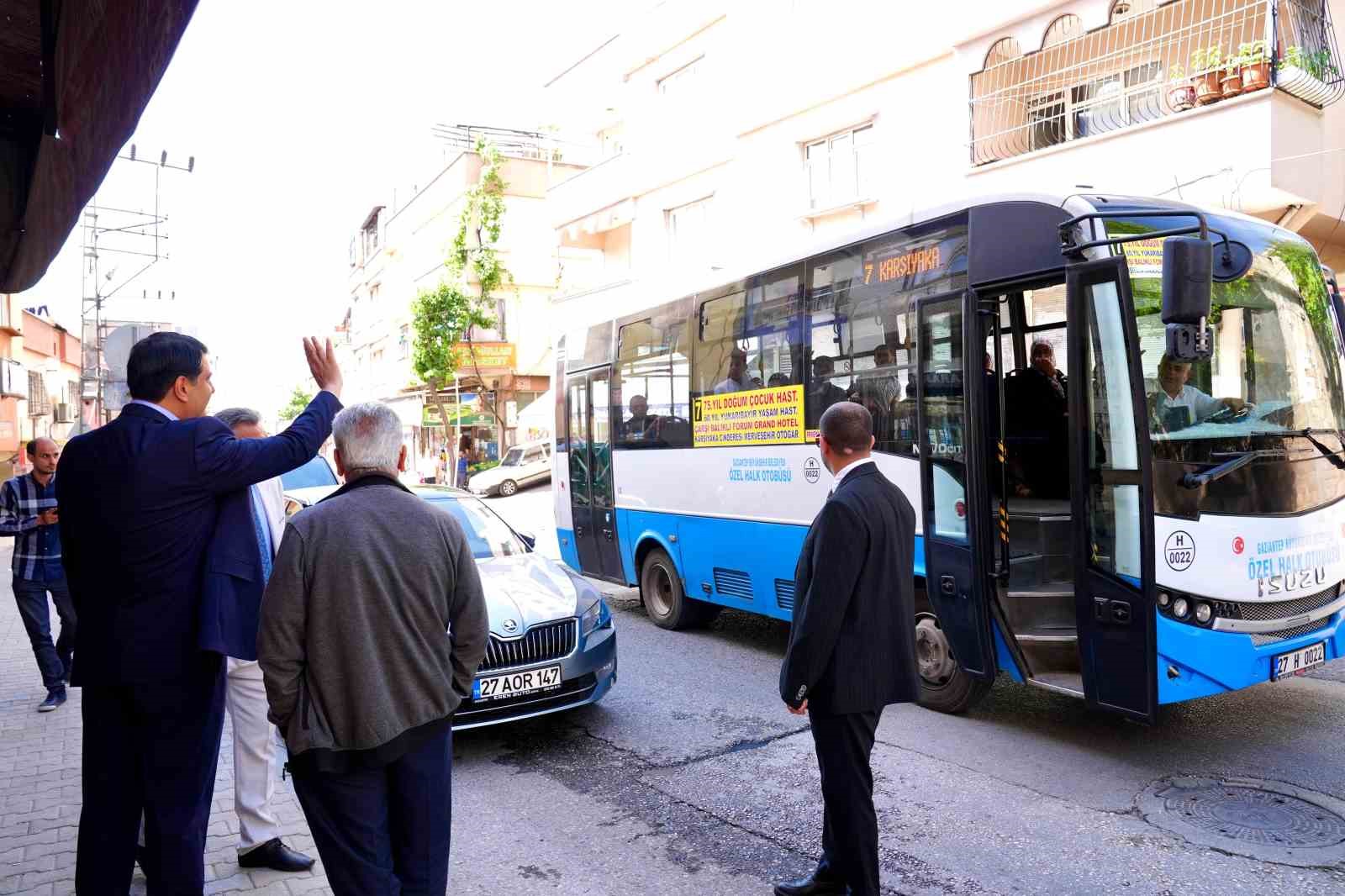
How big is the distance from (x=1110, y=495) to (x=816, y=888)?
2.77 meters

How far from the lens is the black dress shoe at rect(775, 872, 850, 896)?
392 centimetres

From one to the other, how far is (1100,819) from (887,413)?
3.01 metres

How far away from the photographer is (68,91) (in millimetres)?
4215

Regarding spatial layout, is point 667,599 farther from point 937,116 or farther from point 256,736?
point 937,116

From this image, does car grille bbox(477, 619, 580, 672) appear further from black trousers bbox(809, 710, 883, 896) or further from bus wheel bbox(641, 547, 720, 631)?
bus wheel bbox(641, 547, 720, 631)

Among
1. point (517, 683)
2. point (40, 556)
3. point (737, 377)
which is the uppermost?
point (737, 377)

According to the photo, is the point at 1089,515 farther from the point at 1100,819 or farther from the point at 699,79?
the point at 699,79

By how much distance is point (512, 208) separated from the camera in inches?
1631

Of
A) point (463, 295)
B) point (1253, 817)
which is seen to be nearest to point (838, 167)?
point (1253, 817)

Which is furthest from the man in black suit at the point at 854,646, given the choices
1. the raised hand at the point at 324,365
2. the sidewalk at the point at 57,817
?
the sidewalk at the point at 57,817

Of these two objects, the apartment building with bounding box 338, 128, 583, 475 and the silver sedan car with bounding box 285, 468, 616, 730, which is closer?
the silver sedan car with bounding box 285, 468, 616, 730

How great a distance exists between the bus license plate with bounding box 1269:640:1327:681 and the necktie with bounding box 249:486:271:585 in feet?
16.3

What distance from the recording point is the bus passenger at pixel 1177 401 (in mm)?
5332

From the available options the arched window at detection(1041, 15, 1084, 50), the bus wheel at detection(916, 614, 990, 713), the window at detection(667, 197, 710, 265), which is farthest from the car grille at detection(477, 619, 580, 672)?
the window at detection(667, 197, 710, 265)
